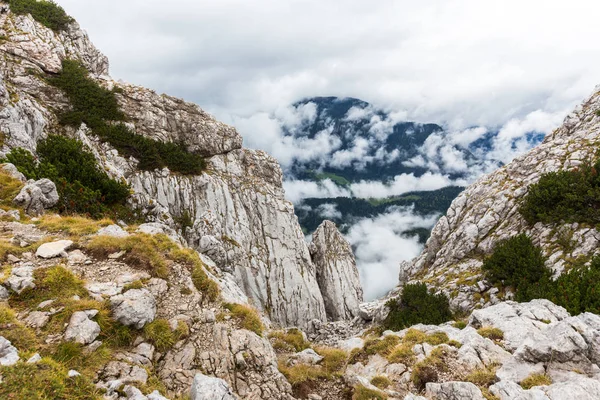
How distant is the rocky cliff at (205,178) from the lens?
49.9 meters

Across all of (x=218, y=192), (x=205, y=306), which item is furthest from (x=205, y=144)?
(x=205, y=306)

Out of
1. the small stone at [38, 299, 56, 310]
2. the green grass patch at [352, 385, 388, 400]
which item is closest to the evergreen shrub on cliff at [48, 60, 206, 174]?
the small stone at [38, 299, 56, 310]

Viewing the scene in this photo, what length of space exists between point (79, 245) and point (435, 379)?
1794 centimetres

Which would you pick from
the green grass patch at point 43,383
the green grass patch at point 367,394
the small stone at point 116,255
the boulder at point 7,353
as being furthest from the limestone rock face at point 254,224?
the green grass patch at point 43,383

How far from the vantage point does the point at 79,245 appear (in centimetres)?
1502

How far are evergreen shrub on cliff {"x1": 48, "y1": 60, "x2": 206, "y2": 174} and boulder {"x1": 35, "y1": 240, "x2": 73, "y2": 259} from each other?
44386 millimetres

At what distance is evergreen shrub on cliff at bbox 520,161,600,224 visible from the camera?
30.2 meters

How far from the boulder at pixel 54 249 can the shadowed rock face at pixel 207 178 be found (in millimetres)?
28082

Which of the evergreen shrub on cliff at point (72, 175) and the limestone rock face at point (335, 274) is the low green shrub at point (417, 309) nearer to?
the evergreen shrub on cliff at point (72, 175)

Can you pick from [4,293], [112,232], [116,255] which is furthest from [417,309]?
[4,293]

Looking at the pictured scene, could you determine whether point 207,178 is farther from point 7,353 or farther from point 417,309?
point 7,353

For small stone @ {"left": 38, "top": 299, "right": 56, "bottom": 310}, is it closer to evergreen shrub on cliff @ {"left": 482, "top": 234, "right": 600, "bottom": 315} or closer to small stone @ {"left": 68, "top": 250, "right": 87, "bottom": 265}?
small stone @ {"left": 68, "top": 250, "right": 87, "bottom": 265}

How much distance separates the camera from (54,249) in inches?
558

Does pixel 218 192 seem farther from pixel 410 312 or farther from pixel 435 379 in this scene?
pixel 435 379
